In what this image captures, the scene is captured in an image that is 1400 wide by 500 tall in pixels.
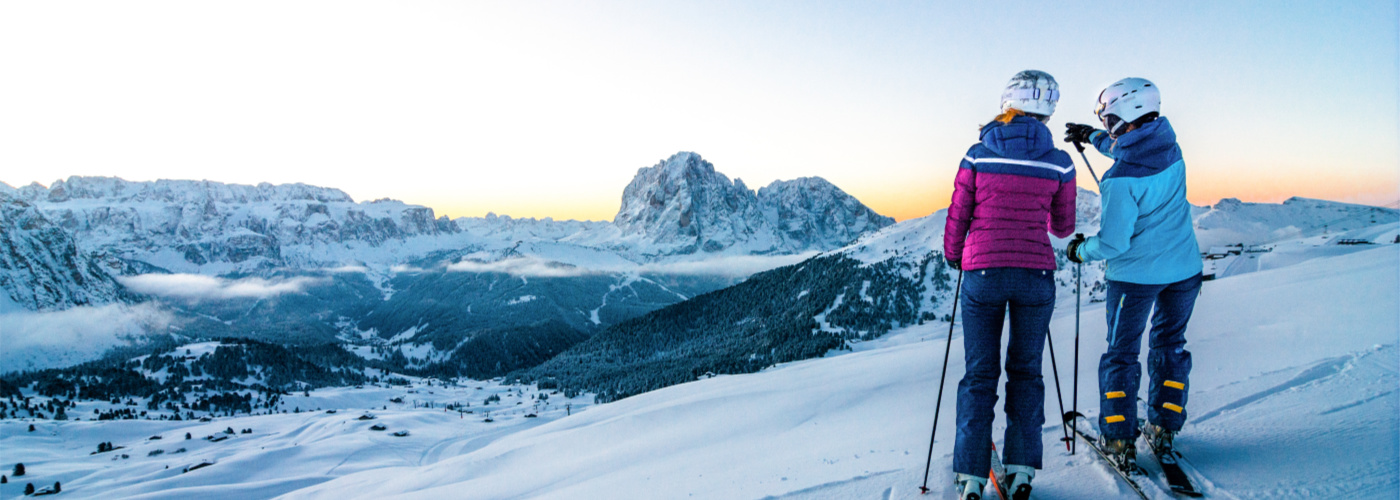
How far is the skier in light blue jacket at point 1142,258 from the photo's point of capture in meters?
5.06

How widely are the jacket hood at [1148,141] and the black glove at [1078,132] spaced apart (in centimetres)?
78

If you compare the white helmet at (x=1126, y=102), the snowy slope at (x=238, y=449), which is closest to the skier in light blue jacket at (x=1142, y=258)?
the white helmet at (x=1126, y=102)

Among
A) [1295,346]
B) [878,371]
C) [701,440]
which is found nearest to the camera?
[1295,346]

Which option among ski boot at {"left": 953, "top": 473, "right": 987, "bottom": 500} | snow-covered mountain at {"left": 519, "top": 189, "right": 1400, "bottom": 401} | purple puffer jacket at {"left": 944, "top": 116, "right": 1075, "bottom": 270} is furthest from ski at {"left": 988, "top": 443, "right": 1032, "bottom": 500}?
snow-covered mountain at {"left": 519, "top": 189, "right": 1400, "bottom": 401}

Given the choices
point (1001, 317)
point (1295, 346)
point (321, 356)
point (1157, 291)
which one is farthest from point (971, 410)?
point (321, 356)

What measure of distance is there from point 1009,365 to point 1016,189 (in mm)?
1480

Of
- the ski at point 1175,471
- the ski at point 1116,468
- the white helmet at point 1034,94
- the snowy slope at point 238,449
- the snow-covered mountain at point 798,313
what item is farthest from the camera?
the snow-covered mountain at point 798,313

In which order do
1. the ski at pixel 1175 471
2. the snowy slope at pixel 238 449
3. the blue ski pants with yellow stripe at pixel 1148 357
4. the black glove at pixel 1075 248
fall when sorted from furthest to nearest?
the snowy slope at pixel 238 449, the black glove at pixel 1075 248, the blue ski pants with yellow stripe at pixel 1148 357, the ski at pixel 1175 471

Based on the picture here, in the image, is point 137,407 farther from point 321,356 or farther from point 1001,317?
point 1001,317

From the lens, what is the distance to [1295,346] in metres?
8.52

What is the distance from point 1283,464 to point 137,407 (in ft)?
527

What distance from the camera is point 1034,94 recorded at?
15.7ft

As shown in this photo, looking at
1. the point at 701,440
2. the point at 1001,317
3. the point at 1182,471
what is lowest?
the point at 701,440

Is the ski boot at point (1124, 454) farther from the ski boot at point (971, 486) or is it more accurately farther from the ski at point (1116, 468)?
the ski boot at point (971, 486)
